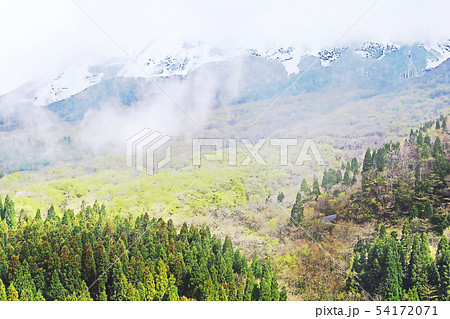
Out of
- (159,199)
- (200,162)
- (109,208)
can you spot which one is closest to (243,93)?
(200,162)

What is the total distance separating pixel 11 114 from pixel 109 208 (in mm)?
17934

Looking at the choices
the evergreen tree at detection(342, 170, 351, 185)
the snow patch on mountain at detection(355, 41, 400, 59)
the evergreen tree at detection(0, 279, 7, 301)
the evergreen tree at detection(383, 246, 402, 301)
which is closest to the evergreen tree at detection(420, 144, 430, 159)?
the evergreen tree at detection(342, 170, 351, 185)

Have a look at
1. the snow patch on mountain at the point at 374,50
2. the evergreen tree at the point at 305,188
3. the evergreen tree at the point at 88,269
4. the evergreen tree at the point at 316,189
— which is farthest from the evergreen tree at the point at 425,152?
the evergreen tree at the point at 88,269

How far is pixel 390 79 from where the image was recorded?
152ft

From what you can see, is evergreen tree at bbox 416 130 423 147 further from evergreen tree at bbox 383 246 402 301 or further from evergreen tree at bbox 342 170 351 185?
evergreen tree at bbox 383 246 402 301

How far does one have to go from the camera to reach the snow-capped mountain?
A: 1827 inches

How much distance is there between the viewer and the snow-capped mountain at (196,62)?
46406mm

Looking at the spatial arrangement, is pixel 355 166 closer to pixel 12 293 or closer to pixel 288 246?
pixel 288 246

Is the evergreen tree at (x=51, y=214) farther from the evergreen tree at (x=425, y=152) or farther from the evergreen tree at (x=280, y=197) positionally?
the evergreen tree at (x=425, y=152)

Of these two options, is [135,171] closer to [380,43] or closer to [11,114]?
[11,114]

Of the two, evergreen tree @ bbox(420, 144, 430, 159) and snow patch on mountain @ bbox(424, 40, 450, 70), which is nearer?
evergreen tree @ bbox(420, 144, 430, 159)

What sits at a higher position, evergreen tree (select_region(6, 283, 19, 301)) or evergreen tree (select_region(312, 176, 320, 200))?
evergreen tree (select_region(312, 176, 320, 200))

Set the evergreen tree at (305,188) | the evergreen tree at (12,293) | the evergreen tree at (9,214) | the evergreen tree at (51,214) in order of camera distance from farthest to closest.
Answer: the evergreen tree at (305,188) → the evergreen tree at (9,214) → the evergreen tree at (51,214) → the evergreen tree at (12,293)

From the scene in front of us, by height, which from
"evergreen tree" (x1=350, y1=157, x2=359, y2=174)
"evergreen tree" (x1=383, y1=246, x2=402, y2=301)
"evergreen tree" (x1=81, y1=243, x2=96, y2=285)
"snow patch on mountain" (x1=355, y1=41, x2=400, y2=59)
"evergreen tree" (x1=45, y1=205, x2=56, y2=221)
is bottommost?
"evergreen tree" (x1=383, y1=246, x2=402, y2=301)
